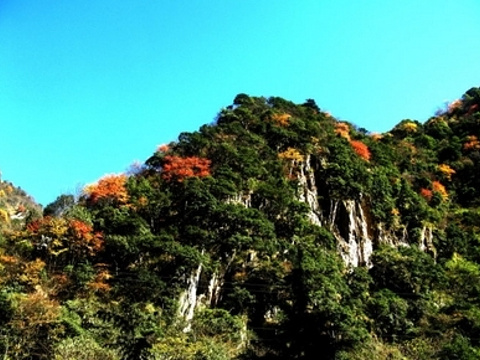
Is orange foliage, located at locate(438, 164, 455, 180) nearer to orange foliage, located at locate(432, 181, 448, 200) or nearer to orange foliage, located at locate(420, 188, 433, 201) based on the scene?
orange foliage, located at locate(432, 181, 448, 200)

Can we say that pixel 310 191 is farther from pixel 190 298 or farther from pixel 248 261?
pixel 190 298

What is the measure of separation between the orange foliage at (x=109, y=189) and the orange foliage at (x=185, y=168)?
2.35 m

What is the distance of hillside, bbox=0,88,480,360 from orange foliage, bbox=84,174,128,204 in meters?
0.09

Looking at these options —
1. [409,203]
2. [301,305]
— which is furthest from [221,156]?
[409,203]

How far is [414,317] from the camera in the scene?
2398 centimetres

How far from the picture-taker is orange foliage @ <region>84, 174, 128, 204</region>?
26172 millimetres

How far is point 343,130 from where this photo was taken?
37.0m

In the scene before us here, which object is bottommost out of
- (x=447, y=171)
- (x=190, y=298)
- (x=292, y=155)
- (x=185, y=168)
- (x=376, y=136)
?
(x=190, y=298)

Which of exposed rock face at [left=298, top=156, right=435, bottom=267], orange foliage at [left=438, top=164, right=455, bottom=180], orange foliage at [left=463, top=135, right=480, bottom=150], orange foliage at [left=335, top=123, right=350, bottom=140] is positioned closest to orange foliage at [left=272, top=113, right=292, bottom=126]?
exposed rock face at [left=298, top=156, right=435, bottom=267]

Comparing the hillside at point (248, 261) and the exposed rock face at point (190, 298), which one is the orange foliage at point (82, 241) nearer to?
the hillside at point (248, 261)

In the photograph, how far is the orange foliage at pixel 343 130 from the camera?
35.4 meters

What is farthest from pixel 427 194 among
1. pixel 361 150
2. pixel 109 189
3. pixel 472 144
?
pixel 109 189

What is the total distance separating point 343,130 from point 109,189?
58.0 ft

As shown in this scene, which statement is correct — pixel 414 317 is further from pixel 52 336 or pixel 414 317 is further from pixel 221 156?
pixel 52 336
